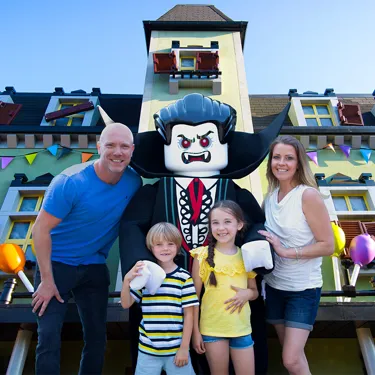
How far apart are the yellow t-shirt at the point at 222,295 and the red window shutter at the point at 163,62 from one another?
7332mm

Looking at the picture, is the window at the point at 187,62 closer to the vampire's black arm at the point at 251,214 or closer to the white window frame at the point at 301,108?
the white window frame at the point at 301,108

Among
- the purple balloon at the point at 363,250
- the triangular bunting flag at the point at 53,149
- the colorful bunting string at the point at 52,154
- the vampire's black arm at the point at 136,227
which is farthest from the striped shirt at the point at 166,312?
the triangular bunting flag at the point at 53,149

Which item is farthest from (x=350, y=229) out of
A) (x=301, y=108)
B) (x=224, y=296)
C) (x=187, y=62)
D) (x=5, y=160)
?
(x=5, y=160)

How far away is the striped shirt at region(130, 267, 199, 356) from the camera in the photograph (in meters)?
2.49

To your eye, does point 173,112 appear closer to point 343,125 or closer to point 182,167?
point 182,167

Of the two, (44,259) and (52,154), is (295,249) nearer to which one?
(44,259)

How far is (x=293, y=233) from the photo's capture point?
2.80m

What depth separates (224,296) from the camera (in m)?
2.64

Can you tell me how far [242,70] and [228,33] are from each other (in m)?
1.81

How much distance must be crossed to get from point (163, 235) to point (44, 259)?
0.83m

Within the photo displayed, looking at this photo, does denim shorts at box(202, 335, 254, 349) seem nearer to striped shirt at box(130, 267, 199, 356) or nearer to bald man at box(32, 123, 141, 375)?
striped shirt at box(130, 267, 199, 356)

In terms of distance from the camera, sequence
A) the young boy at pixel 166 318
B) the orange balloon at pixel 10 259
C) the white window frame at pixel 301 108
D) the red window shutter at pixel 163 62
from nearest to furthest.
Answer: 1. the young boy at pixel 166 318
2. the orange balloon at pixel 10 259
3. the red window shutter at pixel 163 62
4. the white window frame at pixel 301 108

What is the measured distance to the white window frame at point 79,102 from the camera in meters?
9.48

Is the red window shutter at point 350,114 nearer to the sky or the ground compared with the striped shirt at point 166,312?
nearer to the sky
